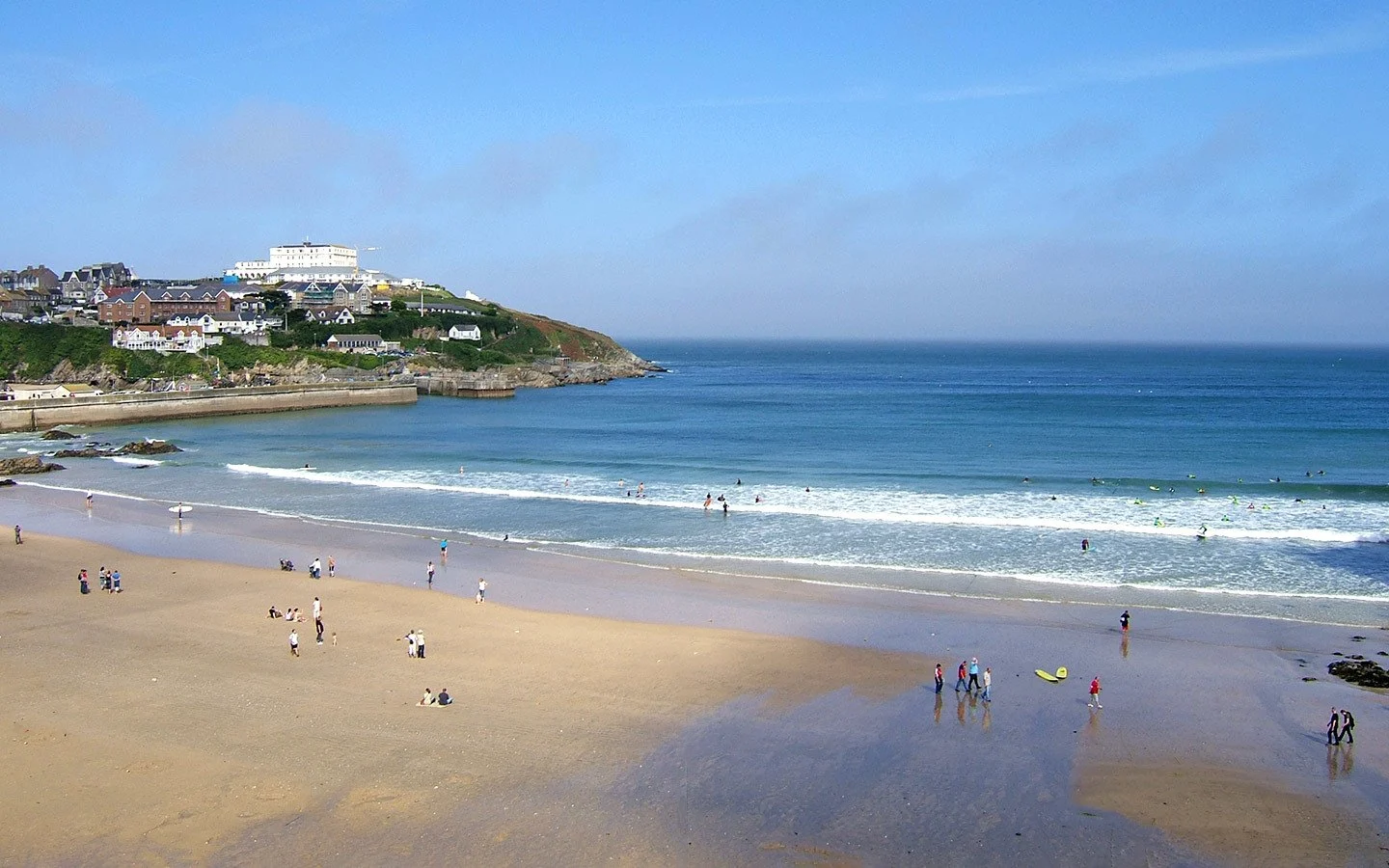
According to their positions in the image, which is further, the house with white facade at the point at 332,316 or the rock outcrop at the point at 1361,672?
the house with white facade at the point at 332,316

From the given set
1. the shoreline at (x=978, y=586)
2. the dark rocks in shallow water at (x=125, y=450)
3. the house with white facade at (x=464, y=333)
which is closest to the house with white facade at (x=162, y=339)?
the house with white facade at (x=464, y=333)

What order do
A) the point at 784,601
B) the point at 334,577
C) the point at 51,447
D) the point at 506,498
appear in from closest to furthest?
1. the point at 784,601
2. the point at 334,577
3. the point at 506,498
4. the point at 51,447

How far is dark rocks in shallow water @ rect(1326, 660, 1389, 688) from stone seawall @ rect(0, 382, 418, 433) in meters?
67.7

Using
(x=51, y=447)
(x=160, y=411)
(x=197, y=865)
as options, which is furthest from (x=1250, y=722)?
(x=160, y=411)

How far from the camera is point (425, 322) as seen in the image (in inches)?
4478

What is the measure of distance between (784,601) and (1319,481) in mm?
29425

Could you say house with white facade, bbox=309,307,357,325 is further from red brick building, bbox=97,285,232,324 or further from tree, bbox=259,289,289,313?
red brick building, bbox=97,285,232,324

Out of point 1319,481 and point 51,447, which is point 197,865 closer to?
point 1319,481

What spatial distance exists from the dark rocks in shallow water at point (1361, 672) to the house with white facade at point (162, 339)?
92.3 metres

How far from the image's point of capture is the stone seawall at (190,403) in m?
62.7

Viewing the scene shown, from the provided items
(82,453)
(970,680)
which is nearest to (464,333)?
(82,453)

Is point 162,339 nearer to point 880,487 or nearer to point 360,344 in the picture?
point 360,344

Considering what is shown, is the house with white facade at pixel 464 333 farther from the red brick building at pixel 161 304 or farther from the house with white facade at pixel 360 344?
the red brick building at pixel 161 304

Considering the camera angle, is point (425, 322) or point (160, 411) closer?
point (160, 411)
